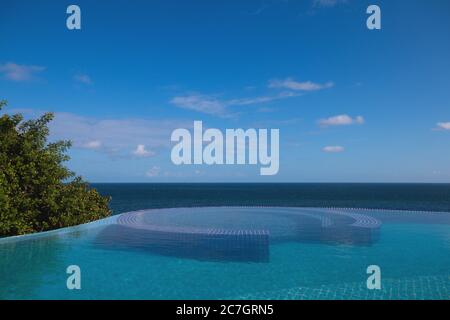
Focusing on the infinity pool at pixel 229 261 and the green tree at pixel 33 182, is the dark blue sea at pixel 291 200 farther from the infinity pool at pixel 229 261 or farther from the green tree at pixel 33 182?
the infinity pool at pixel 229 261

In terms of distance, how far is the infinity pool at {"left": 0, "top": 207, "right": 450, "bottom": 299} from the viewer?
27.8 ft

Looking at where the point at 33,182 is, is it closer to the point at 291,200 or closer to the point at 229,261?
the point at 229,261

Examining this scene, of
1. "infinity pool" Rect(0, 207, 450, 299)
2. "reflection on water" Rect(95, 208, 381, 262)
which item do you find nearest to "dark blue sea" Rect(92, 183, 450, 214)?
"reflection on water" Rect(95, 208, 381, 262)

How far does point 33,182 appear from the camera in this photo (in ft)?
48.8

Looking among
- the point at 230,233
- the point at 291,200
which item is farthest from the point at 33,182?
the point at 291,200

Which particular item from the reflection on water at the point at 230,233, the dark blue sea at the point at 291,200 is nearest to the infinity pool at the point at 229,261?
the reflection on water at the point at 230,233

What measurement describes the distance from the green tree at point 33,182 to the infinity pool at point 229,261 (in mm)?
981

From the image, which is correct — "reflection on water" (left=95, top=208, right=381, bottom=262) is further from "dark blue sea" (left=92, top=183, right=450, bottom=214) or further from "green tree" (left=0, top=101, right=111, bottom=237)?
"dark blue sea" (left=92, top=183, right=450, bottom=214)

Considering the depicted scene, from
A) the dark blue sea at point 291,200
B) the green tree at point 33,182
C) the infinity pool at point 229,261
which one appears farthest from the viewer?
the dark blue sea at point 291,200

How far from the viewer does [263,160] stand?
14375mm

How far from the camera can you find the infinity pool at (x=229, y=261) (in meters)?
8.46

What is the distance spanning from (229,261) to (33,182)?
9028 mm
